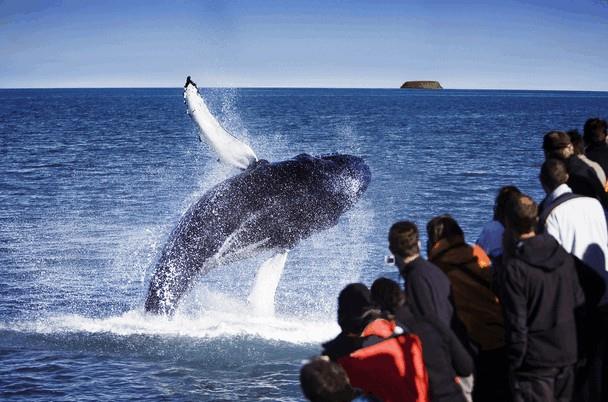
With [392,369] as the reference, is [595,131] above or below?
above

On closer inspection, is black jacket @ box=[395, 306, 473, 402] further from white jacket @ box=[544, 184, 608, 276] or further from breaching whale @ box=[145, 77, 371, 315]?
breaching whale @ box=[145, 77, 371, 315]

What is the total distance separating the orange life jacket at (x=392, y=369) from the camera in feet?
18.5

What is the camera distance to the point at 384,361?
5.68 m

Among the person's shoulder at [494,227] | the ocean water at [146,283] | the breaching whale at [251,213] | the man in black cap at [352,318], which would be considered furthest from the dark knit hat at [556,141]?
the ocean water at [146,283]

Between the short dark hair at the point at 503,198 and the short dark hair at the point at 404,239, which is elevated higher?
the short dark hair at the point at 503,198

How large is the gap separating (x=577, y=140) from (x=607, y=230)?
5.97 ft

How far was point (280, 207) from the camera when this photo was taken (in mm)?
12609

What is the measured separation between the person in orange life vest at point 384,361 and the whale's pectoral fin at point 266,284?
6.74m

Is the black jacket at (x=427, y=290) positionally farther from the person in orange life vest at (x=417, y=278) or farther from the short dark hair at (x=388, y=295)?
the short dark hair at (x=388, y=295)

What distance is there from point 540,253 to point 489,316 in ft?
2.87

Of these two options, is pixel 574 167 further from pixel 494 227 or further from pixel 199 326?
pixel 199 326

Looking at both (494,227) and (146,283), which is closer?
(494,227)

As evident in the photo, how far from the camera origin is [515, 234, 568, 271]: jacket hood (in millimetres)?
6152

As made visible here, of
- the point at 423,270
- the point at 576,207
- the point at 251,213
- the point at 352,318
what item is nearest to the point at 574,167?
the point at 576,207
